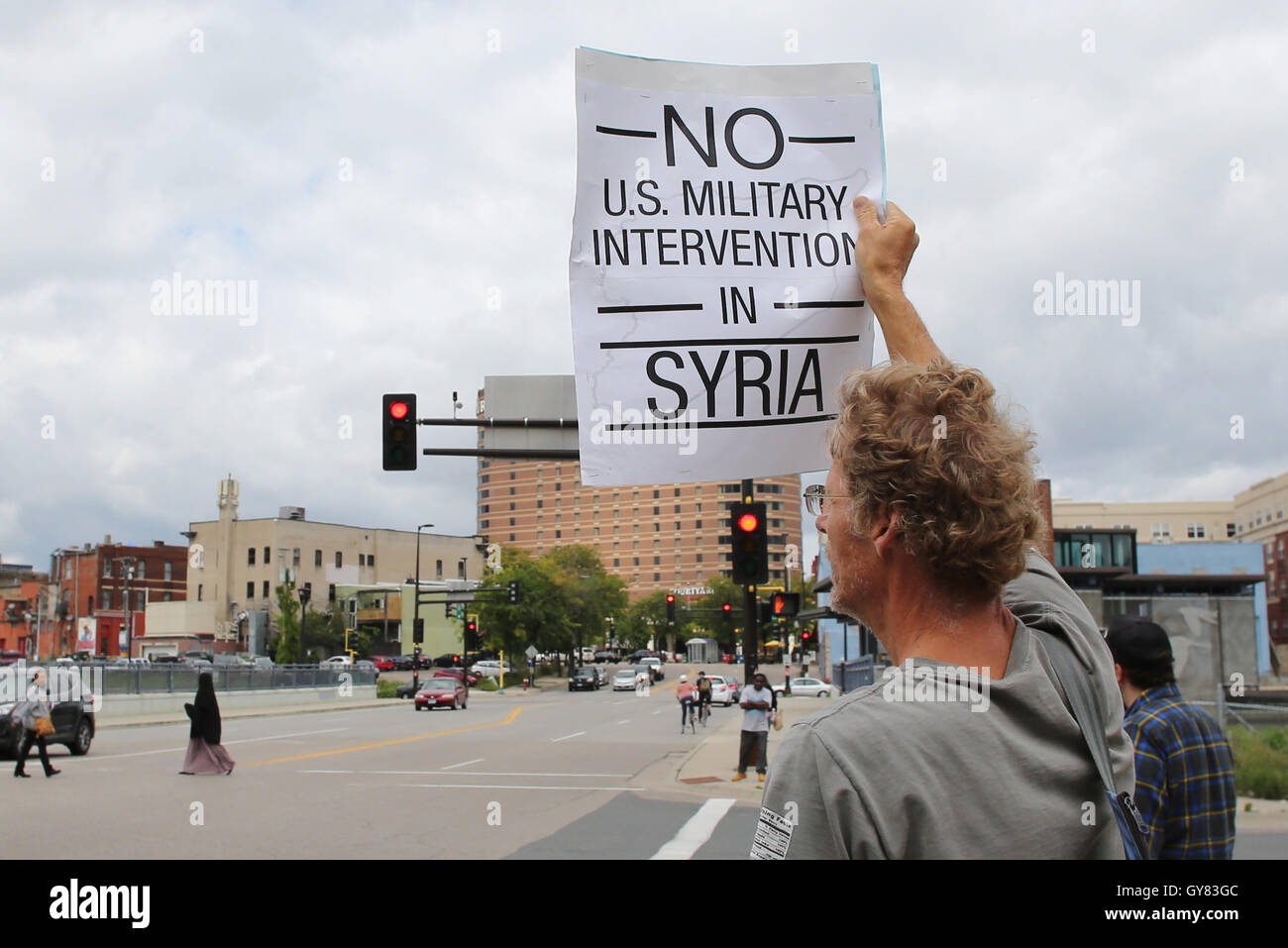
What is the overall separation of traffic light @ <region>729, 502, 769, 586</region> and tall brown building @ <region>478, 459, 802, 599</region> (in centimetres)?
12560

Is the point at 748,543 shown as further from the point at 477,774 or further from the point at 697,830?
the point at 477,774

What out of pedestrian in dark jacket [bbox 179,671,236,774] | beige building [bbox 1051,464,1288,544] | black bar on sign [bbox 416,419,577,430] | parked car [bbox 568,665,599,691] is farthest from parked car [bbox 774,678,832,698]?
beige building [bbox 1051,464,1288,544]

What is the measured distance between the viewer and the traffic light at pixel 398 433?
15.1 meters

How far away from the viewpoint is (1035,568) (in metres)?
2.17

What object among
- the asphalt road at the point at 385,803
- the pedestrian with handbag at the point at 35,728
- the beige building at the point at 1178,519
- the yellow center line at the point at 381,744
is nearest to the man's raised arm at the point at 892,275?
the asphalt road at the point at 385,803

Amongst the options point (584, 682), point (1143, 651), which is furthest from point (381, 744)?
point (584, 682)

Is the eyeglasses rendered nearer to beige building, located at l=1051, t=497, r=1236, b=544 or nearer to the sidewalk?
the sidewalk

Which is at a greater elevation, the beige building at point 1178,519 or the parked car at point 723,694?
the beige building at point 1178,519

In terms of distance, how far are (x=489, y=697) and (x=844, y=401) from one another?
6431 centimetres

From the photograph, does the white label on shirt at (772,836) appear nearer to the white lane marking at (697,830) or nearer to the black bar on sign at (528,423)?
the white lane marking at (697,830)

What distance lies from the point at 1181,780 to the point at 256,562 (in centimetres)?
11130

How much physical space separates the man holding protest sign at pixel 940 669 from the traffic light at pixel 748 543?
13330mm
